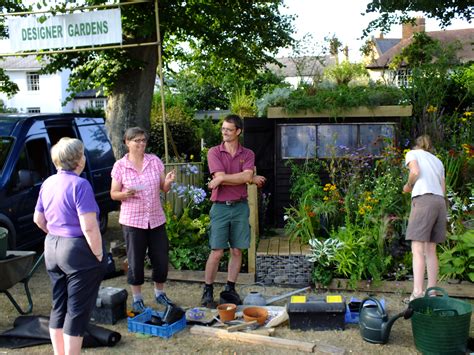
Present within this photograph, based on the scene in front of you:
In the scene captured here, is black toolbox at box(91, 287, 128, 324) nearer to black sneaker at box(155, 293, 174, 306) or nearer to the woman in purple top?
black sneaker at box(155, 293, 174, 306)

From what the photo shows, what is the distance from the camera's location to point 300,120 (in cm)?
734

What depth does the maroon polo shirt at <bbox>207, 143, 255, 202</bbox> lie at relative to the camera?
4.89 metres

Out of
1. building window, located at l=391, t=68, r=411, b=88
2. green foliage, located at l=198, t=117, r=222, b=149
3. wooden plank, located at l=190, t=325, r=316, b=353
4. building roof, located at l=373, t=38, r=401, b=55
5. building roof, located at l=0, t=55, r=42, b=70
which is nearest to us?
wooden plank, located at l=190, t=325, r=316, b=353

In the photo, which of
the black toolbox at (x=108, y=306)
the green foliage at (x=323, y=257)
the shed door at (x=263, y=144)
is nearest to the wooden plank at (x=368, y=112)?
the shed door at (x=263, y=144)

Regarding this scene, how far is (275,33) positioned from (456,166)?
694 cm

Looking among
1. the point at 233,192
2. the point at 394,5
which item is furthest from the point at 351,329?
the point at 394,5

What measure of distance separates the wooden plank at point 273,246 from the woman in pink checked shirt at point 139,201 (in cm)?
142

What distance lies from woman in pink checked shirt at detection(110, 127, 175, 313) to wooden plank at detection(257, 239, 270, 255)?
4.40 feet

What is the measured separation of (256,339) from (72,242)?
5.65 feet

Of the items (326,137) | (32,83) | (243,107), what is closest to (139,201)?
(326,137)

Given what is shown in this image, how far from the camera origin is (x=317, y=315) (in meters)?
4.45

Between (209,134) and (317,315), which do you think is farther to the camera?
(209,134)

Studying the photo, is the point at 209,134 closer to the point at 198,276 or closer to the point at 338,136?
the point at 338,136

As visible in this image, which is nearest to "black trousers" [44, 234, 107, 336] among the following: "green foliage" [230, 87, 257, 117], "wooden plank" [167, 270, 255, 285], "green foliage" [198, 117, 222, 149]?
"wooden plank" [167, 270, 255, 285]
